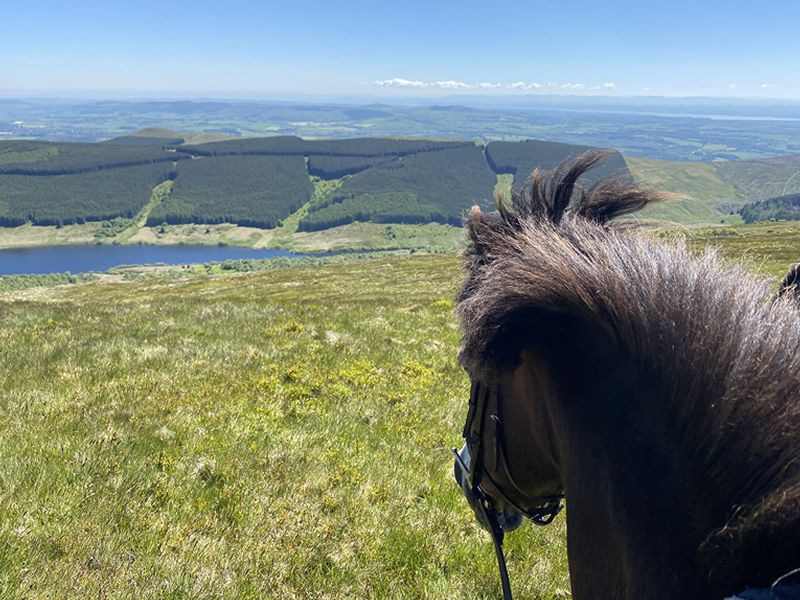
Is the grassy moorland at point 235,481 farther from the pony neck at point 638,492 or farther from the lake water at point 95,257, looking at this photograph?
the lake water at point 95,257

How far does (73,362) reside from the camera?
31.0 feet

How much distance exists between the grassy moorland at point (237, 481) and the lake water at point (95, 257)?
581 ft

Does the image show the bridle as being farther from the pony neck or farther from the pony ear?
the pony ear

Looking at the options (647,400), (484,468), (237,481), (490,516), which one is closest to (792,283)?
(647,400)

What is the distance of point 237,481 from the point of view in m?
5.38

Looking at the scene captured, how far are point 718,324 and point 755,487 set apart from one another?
570 mm

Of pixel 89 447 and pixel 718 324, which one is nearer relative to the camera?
pixel 718 324

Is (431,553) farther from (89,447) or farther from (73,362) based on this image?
(73,362)

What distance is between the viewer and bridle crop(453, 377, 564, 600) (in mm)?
2732

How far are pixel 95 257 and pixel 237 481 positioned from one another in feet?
683

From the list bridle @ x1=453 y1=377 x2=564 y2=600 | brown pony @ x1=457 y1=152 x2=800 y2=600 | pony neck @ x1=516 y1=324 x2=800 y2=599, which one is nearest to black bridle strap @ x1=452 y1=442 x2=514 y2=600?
bridle @ x1=453 y1=377 x2=564 y2=600

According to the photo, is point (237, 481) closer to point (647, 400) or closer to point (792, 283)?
point (647, 400)

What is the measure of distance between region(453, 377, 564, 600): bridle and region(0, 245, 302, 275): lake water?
184 m

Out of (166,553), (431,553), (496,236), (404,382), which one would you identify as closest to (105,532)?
(166,553)
